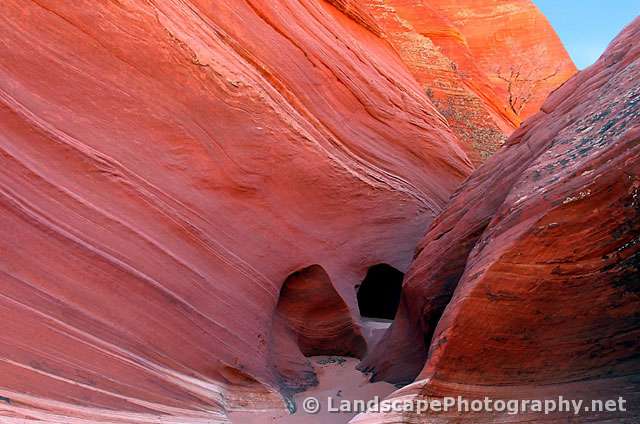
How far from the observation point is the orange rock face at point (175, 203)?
444cm

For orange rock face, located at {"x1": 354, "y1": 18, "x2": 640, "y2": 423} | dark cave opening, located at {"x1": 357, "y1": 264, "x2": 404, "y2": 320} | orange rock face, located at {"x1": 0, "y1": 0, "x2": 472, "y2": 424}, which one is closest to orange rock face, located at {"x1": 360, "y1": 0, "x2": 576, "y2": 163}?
orange rock face, located at {"x1": 0, "y1": 0, "x2": 472, "y2": 424}

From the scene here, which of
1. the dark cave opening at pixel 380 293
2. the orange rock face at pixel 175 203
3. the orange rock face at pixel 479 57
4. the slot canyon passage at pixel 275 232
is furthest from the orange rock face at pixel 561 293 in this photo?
the orange rock face at pixel 479 57

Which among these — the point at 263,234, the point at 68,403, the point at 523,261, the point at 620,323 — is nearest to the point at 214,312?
the point at 263,234

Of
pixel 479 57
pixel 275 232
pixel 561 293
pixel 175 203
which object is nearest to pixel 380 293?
pixel 275 232

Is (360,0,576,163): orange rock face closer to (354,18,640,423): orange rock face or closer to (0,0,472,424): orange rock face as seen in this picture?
(0,0,472,424): orange rock face

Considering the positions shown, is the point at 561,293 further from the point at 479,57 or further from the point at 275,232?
the point at 479,57

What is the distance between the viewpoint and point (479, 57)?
22.9 m

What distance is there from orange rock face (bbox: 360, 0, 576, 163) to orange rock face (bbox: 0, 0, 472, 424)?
3.79 metres

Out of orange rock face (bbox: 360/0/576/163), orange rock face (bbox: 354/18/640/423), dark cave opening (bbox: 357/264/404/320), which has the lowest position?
orange rock face (bbox: 354/18/640/423)

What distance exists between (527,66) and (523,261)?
20066mm

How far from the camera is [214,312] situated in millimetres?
5676

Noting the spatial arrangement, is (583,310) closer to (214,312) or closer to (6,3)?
(214,312)

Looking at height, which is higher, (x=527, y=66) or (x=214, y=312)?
(x=527, y=66)

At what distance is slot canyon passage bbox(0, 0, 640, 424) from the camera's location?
4090 millimetres
